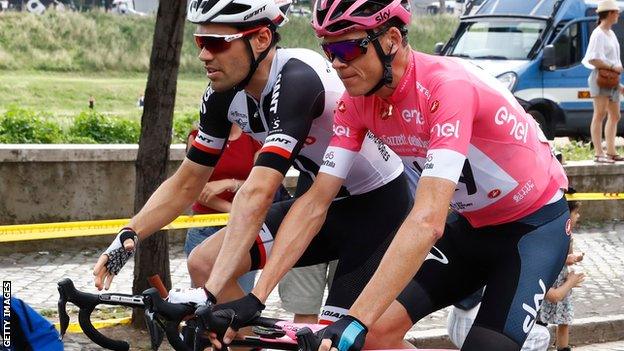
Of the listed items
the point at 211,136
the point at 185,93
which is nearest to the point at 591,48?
the point at 211,136

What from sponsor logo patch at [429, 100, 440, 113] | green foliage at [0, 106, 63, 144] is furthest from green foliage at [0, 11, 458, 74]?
sponsor logo patch at [429, 100, 440, 113]

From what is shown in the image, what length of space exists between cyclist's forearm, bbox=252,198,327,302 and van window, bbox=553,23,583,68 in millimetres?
16326

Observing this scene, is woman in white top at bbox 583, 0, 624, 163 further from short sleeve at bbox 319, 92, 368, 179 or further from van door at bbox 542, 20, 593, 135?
short sleeve at bbox 319, 92, 368, 179

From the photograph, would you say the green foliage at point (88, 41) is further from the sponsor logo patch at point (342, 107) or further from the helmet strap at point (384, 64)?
the helmet strap at point (384, 64)

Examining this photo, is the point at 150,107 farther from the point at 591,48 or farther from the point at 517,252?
the point at 591,48

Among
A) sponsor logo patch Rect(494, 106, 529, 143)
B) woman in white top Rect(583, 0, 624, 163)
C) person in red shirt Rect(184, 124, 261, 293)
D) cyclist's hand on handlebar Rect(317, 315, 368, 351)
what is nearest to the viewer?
cyclist's hand on handlebar Rect(317, 315, 368, 351)

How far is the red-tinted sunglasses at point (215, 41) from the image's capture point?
17.2 feet

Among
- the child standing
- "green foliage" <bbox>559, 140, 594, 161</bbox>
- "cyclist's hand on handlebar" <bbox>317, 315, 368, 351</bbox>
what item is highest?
"cyclist's hand on handlebar" <bbox>317, 315, 368, 351</bbox>

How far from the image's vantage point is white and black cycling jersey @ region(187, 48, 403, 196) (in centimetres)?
515

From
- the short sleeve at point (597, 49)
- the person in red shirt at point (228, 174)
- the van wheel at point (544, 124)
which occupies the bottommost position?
the van wheel at point (544, 124)

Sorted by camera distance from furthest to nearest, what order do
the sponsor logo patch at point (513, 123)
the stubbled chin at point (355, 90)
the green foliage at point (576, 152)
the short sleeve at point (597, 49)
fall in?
1. the short sleeve at point (597, 49)
2. the green foliage at point (576, 152)
3. the sponsor logo patch at point (513, 123)
4. the stubbled chin at point (355, 90)

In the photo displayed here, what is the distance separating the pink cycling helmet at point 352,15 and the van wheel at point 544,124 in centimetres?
1600

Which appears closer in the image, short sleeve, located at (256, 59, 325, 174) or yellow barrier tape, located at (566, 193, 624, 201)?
short sleeve, located at (256, 59, 325, 174)

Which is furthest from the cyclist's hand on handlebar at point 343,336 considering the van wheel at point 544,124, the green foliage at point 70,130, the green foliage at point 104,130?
the van wheel at point 544,124
